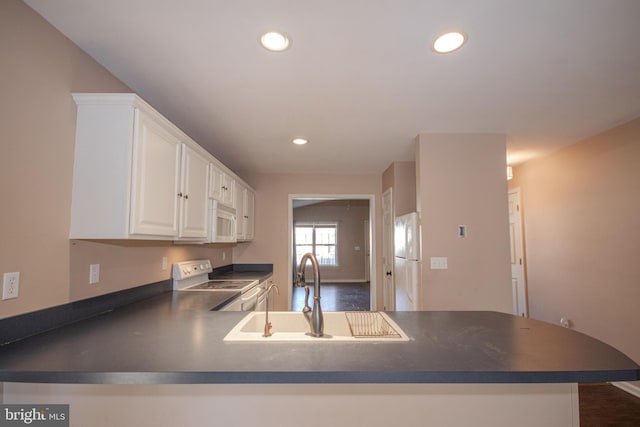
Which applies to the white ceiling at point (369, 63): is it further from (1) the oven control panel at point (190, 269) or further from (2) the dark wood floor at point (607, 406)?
(2) the dark wood floor at point (607, 406)

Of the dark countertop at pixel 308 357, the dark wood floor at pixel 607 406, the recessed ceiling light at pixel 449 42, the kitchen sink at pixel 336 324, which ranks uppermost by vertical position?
the recessed ceiling light at pixel 449 42

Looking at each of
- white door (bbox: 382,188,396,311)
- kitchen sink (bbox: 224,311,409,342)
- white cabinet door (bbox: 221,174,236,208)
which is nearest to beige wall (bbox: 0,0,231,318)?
kitchen sink (bbox: 224,311,409,342)

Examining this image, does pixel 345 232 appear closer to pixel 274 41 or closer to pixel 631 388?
pixel 631 388

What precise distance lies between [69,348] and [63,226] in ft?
2.11

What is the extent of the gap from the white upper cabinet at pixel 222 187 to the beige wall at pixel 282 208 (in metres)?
1.18

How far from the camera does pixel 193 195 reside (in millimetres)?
2312

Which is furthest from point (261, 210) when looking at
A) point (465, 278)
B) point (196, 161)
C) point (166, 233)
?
point (465, 278)

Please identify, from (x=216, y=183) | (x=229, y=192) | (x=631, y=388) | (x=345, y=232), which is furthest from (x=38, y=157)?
(x=345, y=232)

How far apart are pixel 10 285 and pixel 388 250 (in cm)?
381

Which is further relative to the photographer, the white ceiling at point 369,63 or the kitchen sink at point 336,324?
the kitchen sink at point 336,324

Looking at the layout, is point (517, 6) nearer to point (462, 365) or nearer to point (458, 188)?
point (462, 365)

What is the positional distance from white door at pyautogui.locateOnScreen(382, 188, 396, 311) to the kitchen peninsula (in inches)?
107

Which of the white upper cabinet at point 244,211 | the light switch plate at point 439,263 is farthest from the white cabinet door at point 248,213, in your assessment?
the light switch plate at point 439,263

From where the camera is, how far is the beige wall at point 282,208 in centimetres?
443
